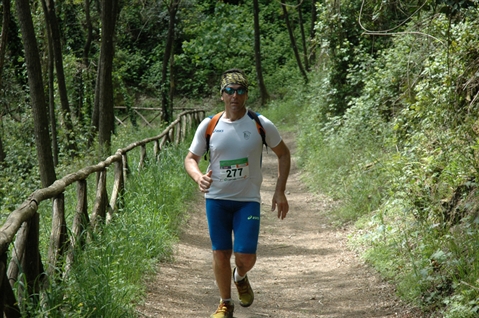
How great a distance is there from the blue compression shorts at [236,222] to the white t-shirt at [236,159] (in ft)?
0.21

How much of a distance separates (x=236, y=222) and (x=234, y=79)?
120 centimetres

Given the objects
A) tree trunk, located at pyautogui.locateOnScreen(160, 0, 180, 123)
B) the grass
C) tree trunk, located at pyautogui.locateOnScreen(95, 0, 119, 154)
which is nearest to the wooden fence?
the grass

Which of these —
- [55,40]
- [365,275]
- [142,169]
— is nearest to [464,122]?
[365,275]

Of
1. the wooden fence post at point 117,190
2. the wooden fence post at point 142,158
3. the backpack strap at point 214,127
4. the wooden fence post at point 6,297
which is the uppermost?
the backpack strap at point 214,127

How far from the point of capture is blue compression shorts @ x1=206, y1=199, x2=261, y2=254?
5.35 meters

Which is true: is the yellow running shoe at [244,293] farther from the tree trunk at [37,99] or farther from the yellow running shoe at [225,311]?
the tree trunk at [37,99]

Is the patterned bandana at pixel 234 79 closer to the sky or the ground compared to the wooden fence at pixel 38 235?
closer to the sky

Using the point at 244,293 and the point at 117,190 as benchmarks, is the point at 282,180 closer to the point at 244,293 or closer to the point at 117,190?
the point at 244,293

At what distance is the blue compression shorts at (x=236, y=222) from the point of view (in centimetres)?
535

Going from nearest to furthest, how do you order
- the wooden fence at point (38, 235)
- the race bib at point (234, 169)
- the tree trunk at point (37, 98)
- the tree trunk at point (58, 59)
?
the wooden fence at point (38, 235)
the race bib at point (234, 169)
the tree trunk at point (37, 98)
the tree trunk at point (58, 59)

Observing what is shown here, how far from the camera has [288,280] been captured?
7586mm

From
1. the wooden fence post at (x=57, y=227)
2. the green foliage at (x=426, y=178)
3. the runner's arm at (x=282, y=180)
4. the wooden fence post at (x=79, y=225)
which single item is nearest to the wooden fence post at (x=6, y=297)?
the wooden fence post at (x=57, y=227)

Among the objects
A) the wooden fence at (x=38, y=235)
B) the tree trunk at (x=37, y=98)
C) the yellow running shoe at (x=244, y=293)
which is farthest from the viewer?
the tree trunk at (x=37, y=98)

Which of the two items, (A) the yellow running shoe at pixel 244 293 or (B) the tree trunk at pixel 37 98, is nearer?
(A) the yellow running shoe at pixel 244 293
